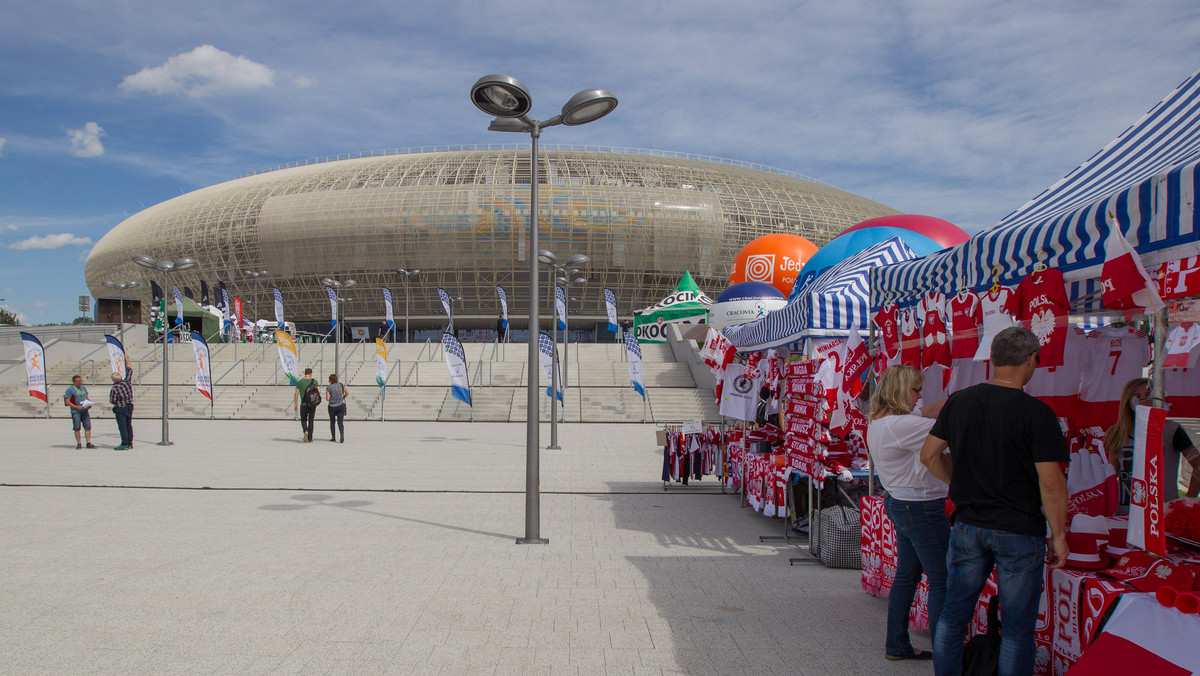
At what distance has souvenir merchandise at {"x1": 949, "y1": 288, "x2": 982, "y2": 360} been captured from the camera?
14.0 feet

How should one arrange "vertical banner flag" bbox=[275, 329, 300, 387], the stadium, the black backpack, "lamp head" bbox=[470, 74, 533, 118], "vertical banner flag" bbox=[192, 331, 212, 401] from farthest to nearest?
the stadium < "vertical banner flag" bbox=[275, 329, 300, 387] < "vertical banner flag" bbox=[192, 331, 212, 401] < the black backpack < "lamp head" bbox=[470, 74, 533, 118]

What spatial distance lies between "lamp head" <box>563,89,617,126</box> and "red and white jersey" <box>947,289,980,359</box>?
3.46 m

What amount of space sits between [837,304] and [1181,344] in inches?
142

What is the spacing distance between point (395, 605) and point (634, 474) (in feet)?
22.9

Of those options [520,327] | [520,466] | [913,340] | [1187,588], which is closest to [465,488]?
[520,466]

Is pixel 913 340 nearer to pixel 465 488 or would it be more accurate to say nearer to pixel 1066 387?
pixel 1066 387

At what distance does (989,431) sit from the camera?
3047mm

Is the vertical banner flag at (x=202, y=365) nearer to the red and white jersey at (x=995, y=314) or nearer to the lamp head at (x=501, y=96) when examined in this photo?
the lamp head at (x=501, y=96)

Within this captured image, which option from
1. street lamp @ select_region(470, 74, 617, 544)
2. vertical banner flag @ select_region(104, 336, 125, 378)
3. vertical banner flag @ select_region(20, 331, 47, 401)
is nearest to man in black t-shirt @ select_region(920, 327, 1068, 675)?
street lamp @ select_region(470, 74, 617, 544)

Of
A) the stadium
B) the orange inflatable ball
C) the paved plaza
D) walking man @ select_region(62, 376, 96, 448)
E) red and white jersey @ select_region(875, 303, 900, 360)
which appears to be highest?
the stadium

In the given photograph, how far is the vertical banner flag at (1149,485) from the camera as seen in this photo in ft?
9.27

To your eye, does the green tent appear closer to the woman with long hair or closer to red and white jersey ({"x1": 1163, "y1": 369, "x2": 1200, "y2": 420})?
red and white jersey ({"x1": 1163, "y1": 369, "x2": 1200, "y2": 420})

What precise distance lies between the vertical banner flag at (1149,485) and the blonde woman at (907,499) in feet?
2.77

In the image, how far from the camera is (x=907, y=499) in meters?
3.71
